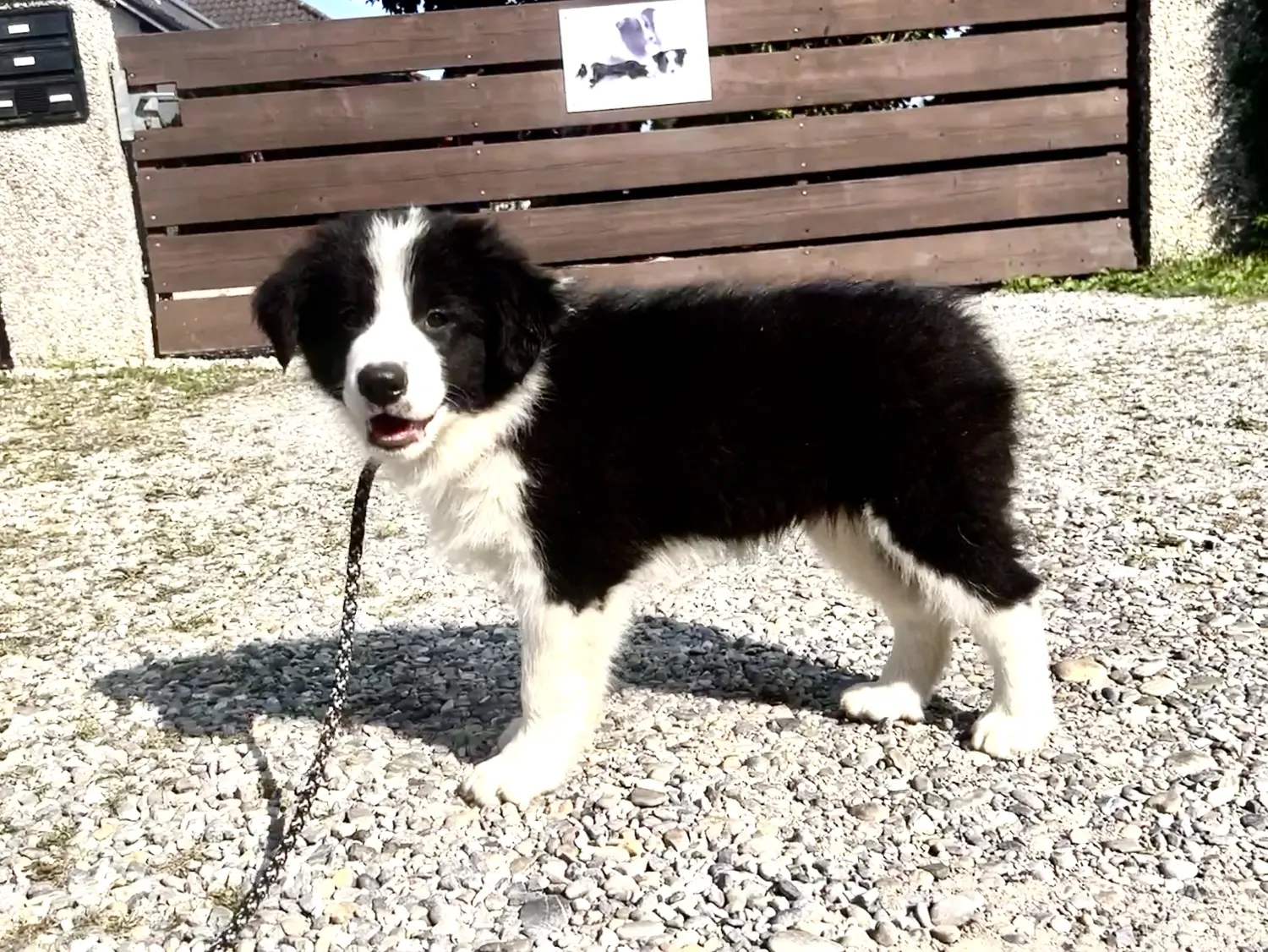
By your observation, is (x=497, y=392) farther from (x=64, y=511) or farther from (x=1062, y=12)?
(x=1062, y=12)

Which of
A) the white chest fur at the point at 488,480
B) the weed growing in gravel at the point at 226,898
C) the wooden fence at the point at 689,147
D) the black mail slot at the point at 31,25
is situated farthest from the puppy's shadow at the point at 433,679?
the black mail slot at the point at 31,25

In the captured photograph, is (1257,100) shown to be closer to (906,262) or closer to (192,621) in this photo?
(906,262)

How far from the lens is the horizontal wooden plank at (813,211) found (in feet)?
27.1

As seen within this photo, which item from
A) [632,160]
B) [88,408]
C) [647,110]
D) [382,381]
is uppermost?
[647,110]

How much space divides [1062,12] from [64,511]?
25.0 feet

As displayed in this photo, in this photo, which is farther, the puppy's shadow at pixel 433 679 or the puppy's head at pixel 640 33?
the puppy's head at pixel 640 33

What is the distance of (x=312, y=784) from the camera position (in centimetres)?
249

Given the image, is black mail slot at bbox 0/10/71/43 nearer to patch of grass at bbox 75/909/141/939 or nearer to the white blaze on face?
the white blaze on face

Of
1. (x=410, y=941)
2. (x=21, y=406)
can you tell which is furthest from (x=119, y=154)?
(x=410, y=941)

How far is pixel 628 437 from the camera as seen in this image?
2.71m

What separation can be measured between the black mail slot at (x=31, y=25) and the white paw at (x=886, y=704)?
7.46 m

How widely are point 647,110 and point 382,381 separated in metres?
6.33

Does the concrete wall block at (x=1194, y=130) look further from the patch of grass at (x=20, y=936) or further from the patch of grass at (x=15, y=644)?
the patch of grass at (x=20, y=936)

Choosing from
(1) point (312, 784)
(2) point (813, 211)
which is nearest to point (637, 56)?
(2) point (813, 211)
